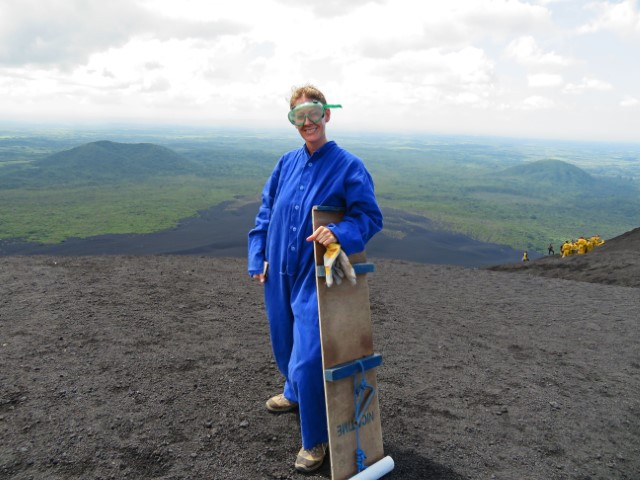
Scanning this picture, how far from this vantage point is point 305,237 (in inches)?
107

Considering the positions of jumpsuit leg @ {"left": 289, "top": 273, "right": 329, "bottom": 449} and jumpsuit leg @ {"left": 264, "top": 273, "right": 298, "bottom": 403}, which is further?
jumpsuit leg @ {"left": 264, "top": 273, "right": 298, "bottom": 403}

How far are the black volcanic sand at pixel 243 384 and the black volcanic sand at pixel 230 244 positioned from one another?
43.8m

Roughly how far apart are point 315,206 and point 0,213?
289 ft

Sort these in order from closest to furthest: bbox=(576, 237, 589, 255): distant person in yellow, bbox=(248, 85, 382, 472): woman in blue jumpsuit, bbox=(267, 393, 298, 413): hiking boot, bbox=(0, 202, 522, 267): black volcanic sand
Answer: bbox=(248, 85, 382, 472): woman in blue jumpsuit < bbox=(267, 393, 298, 413): hiking boot < bbox=(576, 237, 589, 255): distant person in yellow < bbox=(0, 202, 522, 267): black volcanic sand

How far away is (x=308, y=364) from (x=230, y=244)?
56.2 meters

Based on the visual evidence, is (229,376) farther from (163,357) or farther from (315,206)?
(315,206)

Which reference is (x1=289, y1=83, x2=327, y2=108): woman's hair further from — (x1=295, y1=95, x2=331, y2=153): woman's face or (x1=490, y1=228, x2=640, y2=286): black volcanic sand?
(x1=490, y1=228, x2=640, y2=286): black volcanic sand

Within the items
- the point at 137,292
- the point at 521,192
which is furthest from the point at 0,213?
the point at 521,192

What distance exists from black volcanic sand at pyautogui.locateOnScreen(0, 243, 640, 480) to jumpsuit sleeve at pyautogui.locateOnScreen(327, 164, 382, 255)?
1554 millimetres

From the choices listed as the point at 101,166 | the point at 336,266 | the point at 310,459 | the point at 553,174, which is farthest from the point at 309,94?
the point at 553,174

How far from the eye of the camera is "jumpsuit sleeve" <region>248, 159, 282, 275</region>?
3016 mm

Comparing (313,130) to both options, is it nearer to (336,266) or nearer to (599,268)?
(336,266)

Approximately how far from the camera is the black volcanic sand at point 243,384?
118 inches

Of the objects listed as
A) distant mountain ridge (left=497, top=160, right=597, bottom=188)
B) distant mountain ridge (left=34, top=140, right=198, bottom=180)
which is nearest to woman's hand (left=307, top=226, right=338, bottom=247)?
distant mountain ridge (left=34, top=140, right=198, bottom=180)
